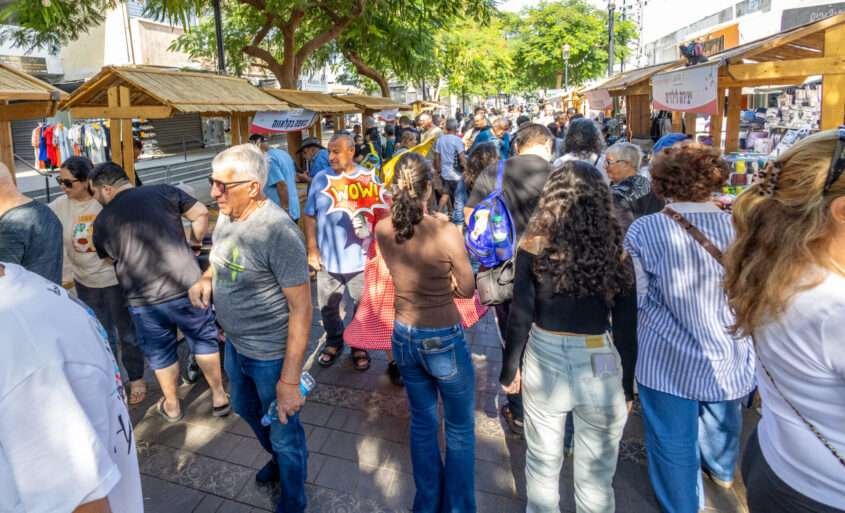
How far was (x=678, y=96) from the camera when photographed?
5.54 metres

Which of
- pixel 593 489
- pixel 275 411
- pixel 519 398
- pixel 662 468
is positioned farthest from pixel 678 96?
pixel 275 411

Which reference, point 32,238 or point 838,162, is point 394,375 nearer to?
point 32,238

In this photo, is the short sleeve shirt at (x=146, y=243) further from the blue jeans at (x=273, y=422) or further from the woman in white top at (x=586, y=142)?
the woman in white top at (x=586, y=142)

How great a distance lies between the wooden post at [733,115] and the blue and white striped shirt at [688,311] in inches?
204

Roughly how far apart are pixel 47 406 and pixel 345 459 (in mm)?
2413

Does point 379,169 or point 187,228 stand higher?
point 379,169

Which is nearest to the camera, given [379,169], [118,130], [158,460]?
[158,460]

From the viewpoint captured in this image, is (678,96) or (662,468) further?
(678,96)

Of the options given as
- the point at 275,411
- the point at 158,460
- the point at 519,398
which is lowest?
the point at 158,460

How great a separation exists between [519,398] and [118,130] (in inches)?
186

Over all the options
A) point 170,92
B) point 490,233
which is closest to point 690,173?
point 490,233

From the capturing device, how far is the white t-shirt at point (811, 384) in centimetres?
115

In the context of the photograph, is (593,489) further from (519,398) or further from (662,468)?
(519,398)

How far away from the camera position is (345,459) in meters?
3.20
